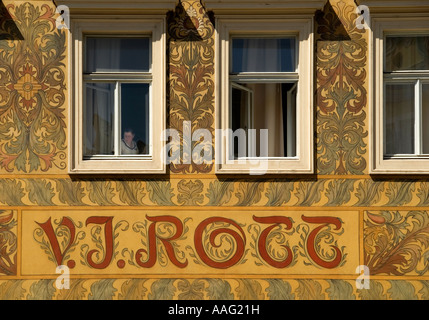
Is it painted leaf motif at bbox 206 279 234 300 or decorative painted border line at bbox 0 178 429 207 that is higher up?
decorative painted border line at bbox 0 178 429 207

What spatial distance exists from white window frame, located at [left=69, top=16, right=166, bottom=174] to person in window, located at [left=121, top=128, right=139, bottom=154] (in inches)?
5.1

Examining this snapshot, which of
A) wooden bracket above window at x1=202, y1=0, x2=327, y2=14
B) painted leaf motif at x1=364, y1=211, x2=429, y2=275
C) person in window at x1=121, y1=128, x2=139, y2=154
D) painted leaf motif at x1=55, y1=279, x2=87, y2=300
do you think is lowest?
painted leaf motif at x1=55, y1=279, x2=87, y2=300

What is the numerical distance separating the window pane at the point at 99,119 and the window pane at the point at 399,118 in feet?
9.99

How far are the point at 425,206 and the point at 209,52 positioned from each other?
2.84 metres

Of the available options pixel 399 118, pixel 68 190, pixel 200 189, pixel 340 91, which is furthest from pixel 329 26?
pixel 68 190

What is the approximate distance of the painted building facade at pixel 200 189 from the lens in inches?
272

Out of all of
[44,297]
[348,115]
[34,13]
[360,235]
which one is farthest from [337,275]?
[34,13]

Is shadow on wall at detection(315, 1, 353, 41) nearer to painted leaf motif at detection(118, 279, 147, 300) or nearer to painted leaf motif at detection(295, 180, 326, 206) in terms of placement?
painted leaf motif at detection(295, 180, 326, 206)

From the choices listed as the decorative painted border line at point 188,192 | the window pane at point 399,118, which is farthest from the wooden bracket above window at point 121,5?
the window pane at point 399,118

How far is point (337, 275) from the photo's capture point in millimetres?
6926

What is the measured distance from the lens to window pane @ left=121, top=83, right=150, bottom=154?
7117 mm

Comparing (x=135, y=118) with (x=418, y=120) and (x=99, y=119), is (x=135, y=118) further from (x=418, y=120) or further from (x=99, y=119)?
(x=418, y=120)

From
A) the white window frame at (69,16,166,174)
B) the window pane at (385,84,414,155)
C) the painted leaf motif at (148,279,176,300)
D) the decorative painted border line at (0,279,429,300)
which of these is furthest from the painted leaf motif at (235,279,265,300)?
the window pane at (385,84,414,155)

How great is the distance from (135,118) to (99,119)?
0.40 meters
